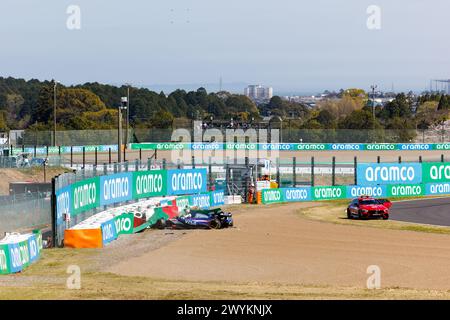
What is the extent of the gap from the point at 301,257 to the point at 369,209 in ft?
51.0

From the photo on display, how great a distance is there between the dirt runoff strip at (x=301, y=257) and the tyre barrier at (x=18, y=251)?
8.53 ft

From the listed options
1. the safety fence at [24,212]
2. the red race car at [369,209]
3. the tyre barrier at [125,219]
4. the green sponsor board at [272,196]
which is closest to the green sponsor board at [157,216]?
the tyre barrier at [125,219]

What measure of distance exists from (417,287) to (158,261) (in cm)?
921

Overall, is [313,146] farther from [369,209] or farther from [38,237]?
[38,237]

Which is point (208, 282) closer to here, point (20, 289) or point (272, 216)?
point (20, 289)

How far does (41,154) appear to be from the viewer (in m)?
93.6

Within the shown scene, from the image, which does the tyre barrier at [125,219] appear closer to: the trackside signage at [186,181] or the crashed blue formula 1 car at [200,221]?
the crashed blue formula 1 car at [200,221]

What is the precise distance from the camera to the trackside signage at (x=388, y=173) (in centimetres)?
6056

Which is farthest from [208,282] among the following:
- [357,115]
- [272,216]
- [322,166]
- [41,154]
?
[357,115]

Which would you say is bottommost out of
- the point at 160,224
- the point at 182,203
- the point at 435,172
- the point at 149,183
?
the point at 160,224

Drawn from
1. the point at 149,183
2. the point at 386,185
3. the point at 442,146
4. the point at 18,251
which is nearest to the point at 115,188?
the point at 149,183

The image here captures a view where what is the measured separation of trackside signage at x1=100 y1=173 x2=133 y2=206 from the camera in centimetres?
3925

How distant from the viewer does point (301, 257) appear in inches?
1215

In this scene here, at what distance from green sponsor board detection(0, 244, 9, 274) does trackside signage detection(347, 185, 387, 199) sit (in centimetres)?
3707
